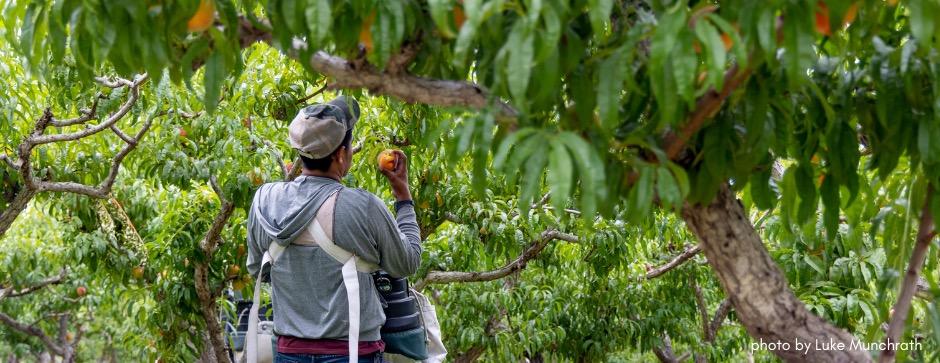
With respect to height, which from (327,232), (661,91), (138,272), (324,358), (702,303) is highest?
(661,91)

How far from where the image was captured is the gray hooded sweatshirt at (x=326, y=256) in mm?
2840

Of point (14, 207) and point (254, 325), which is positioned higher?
point (14, 207)

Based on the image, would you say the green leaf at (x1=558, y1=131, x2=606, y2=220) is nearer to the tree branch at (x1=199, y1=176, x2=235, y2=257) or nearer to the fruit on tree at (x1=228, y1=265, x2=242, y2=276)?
the tree branch at (x1=199, y1=176, x2=235, y2=257)

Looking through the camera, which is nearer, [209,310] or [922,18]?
[922,18]

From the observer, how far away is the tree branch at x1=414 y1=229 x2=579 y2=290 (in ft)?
16.9

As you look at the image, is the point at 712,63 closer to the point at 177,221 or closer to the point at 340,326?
the point at 340,326

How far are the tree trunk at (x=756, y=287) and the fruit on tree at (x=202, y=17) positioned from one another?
0.93m

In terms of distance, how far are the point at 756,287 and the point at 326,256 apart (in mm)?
1413

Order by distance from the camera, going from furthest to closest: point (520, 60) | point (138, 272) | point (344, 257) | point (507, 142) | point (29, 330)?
point (29, 330) → point (138, 272) → point (344, 257) → point (507, 142) → point (520, 60)

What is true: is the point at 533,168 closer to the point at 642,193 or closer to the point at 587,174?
the point at 587,174

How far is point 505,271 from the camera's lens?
5320 millimetres

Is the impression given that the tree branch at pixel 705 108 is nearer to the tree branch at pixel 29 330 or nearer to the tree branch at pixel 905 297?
the tree branch at pixel 905 297

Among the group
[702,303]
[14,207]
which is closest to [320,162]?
[14,207]

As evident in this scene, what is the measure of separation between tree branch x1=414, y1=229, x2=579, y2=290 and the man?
85.6 inches
